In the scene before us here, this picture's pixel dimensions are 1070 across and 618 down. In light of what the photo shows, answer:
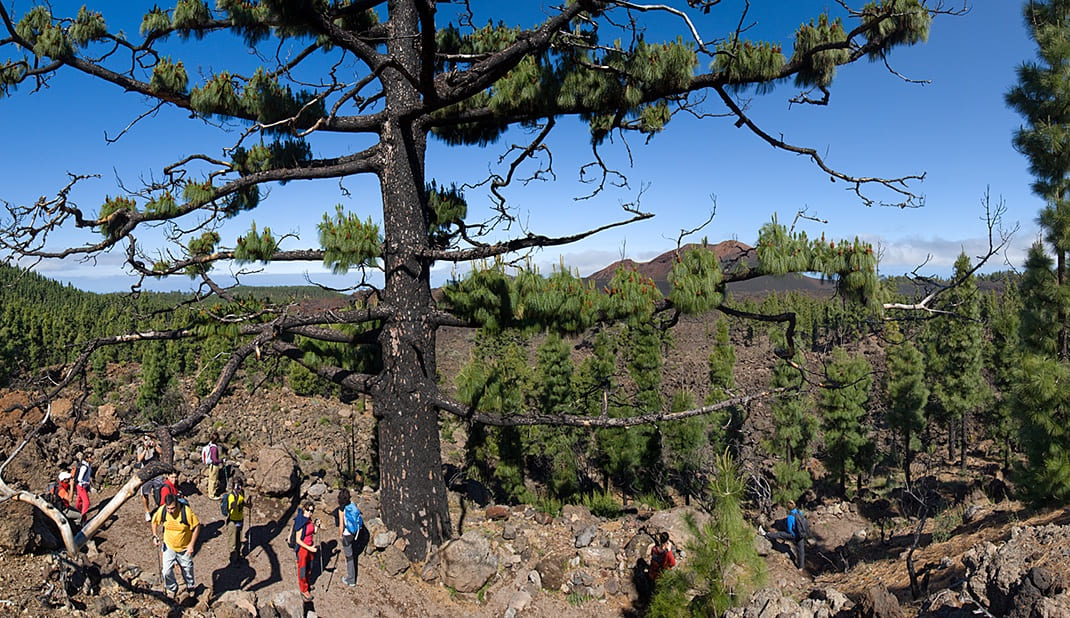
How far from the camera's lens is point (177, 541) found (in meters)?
5.91

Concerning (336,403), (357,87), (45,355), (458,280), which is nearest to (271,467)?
(458,280)

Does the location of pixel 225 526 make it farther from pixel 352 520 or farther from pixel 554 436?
pixel 554 436

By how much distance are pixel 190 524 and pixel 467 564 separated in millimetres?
3056

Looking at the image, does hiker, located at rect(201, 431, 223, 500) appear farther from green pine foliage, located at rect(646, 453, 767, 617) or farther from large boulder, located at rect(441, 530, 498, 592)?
green pine foliage, located at rect(646, 453, 767, 617)

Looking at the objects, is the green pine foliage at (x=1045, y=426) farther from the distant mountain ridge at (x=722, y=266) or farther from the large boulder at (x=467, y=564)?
the large boulder at (x=467, y=564)

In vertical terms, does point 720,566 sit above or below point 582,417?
below

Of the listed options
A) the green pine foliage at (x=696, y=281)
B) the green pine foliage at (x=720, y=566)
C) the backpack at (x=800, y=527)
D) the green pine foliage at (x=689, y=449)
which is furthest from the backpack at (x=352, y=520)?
the green pine foliage at (x=689, y=449)

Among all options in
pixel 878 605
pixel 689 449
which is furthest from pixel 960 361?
pixel 878 605

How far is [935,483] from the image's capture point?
83.1 feet

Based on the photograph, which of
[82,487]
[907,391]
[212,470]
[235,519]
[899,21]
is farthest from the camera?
[907,391]

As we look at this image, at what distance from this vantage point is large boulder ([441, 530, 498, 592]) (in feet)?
22.0

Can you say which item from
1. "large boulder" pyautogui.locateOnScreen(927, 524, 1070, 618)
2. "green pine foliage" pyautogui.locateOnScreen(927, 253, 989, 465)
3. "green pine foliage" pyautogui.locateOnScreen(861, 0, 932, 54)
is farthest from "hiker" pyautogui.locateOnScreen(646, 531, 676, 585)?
"green pine foliage" pyautogui.locateOnScreen(927, 253, 989, 465)

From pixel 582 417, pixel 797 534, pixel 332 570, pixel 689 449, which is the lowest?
pixel 689 449

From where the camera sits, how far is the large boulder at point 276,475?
9328 millimetres
